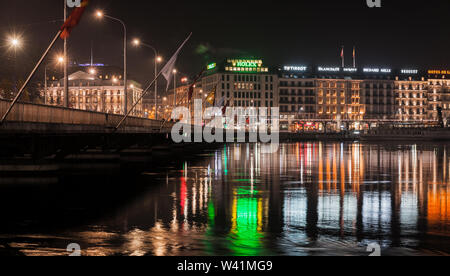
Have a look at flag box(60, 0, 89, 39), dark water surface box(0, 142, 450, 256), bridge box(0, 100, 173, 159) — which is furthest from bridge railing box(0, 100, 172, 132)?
flag box(60, 0, 89, 39)

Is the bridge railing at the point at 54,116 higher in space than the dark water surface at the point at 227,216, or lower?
higher

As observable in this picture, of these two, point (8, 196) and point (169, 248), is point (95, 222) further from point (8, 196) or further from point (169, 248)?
point (8, 196)

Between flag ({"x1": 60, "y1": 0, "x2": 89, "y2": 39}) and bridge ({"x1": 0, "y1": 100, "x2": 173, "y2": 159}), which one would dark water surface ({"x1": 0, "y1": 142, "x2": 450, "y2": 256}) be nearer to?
bridge ({"x1": 0, "y1": 100, "x2": 173, "y2": 159})

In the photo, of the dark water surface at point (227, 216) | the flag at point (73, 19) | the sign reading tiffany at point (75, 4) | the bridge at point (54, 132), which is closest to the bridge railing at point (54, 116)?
the bridge at point (54, 132)

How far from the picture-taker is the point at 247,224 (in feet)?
65.6

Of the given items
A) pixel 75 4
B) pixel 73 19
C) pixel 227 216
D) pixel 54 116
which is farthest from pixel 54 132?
pixel 227 216

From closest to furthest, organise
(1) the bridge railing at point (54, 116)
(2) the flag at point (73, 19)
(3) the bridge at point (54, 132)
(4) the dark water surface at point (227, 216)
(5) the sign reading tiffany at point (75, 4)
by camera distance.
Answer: (4) the dark water surface at point (227, 216) → (2) the flag at point (73, 19) → (5) the sign reading tiffany at point (75, 4) → (3) the bridge at point (54, 132) → (1) the bridge railing at point (54, 116)

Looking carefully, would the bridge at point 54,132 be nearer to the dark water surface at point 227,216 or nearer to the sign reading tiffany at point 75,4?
the dark water surface at point 227,216

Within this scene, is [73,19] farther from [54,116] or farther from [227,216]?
[54,116]

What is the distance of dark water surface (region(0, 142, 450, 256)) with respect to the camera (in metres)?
16.4

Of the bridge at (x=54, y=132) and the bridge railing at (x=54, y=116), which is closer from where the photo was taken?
the bridge at (x=54, y=132)

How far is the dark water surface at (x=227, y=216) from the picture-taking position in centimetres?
1638
